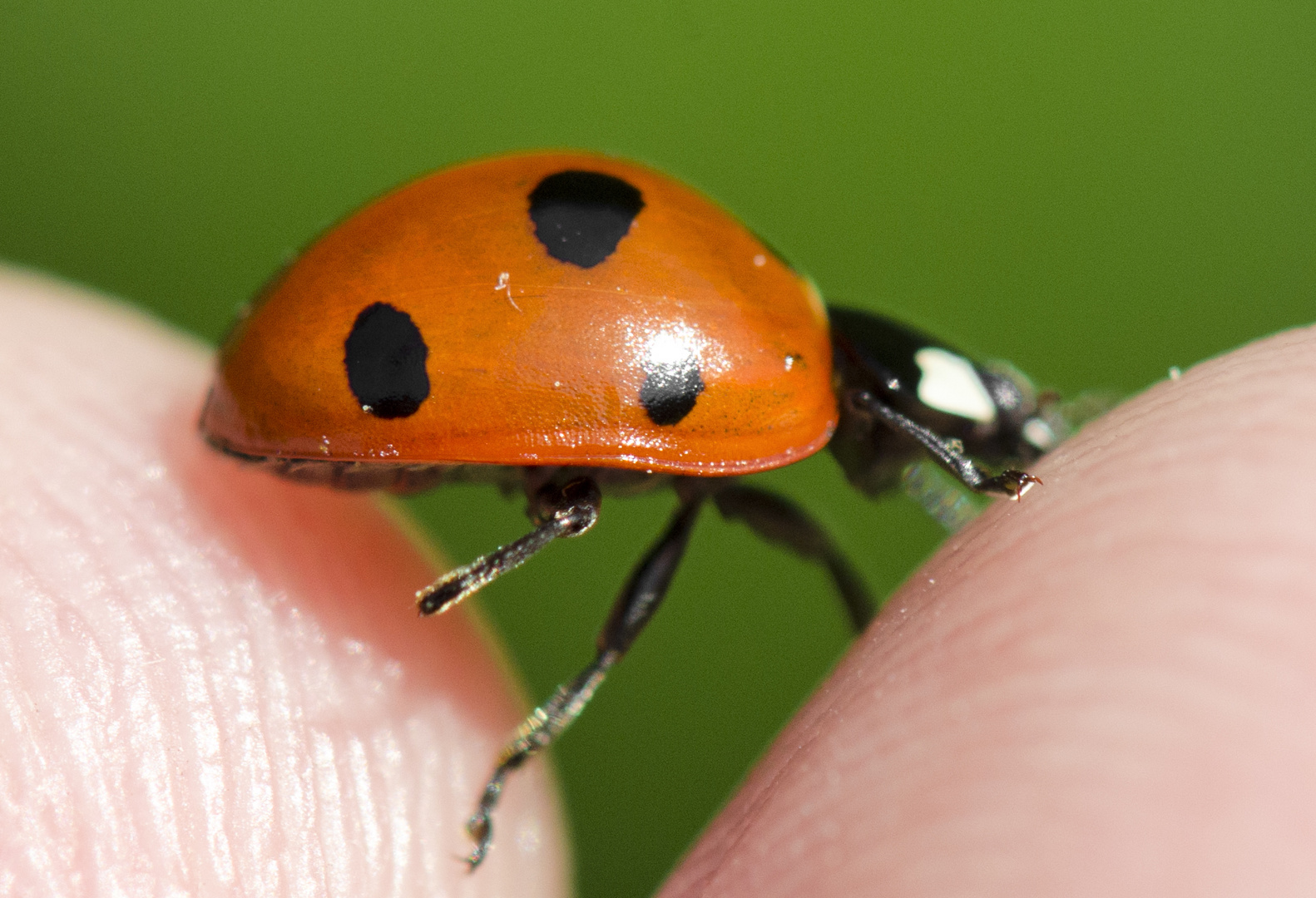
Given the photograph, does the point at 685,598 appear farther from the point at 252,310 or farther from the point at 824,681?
the point at 252,310

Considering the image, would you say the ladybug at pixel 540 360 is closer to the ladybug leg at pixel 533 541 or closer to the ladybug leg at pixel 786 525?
the ladybug leg at pixel 533 541

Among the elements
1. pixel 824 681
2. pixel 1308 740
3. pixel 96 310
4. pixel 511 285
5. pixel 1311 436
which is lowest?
pixel 96 310

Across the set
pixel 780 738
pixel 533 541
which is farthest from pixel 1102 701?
pixel 533 541

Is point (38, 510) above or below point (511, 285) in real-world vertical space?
below

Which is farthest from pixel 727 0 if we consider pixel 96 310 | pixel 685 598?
pixel 96 310

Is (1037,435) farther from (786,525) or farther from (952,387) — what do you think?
(786,525)

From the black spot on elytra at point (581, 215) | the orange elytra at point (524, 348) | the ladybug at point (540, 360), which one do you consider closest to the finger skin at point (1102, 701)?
the ladybug at point (540, 360)
